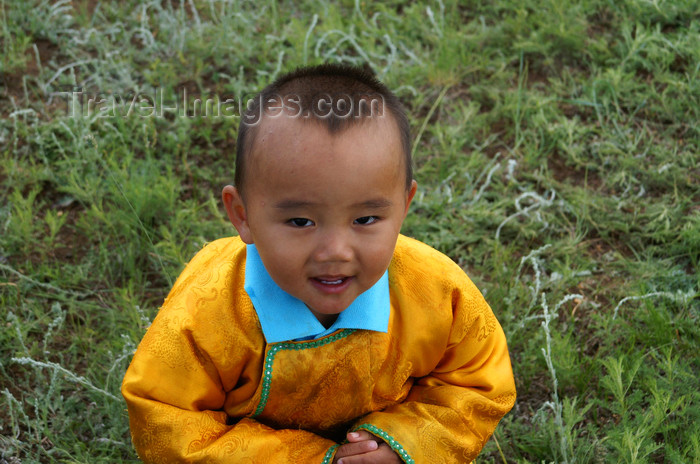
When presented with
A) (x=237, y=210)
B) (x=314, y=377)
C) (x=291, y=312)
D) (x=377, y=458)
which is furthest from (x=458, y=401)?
(x=237, y=210)

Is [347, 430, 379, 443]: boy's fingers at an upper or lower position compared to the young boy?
lower

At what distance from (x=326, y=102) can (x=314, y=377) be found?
68 cm

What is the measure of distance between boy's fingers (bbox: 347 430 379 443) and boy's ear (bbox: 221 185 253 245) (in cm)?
57

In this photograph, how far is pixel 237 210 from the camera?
1776 mm

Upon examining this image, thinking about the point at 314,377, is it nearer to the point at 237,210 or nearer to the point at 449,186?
the point at 237,210

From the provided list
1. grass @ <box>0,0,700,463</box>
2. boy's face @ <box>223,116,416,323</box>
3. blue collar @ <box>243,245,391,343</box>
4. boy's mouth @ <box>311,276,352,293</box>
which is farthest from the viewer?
grass @ <box>0,0,700,463</box>

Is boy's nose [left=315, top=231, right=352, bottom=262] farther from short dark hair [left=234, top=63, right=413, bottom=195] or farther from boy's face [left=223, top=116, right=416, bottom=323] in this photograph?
short dark hair [left=234, top=63, right=413, bottom=195]

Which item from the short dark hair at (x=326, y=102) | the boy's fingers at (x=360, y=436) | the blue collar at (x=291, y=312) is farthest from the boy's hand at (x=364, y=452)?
the short dark hair at (x=326, y=102)

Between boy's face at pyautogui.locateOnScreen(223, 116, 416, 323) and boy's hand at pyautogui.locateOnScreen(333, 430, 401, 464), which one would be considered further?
boy's hand at pyautogui.locateOnScreen(333, 430, 401, 464)

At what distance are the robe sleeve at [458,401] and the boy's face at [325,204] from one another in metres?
0.40

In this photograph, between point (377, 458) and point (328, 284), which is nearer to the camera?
point (328, 284)

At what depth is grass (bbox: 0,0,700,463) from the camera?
2.39 m

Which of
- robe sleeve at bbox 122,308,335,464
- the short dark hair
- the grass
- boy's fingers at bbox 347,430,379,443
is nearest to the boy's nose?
the short dark hair

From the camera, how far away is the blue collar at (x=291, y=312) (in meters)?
1.77
